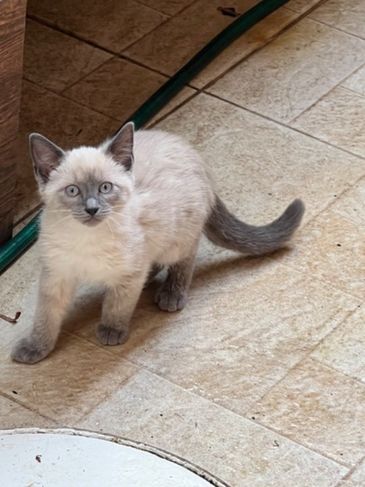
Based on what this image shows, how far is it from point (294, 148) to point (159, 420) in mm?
1104

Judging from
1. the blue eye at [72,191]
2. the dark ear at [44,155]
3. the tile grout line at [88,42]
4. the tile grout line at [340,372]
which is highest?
the dark ear at [44,155]

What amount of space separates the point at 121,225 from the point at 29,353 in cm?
36

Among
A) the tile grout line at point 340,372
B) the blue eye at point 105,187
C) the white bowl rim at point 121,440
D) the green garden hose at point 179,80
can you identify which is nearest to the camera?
the white bowl rim at point 121,440

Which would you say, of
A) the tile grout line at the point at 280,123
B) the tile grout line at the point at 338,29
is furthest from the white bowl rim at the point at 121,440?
the tile grout line at the point at 338,29

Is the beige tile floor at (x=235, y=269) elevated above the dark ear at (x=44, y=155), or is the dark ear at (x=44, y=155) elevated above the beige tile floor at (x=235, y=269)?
the dark ear at (x=44, y=155)

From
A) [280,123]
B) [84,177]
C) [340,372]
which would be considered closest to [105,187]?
[84,177]

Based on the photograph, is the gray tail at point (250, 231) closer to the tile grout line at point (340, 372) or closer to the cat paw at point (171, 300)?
the cat paw at point (171, 300)

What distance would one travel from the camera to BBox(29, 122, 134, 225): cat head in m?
2.51

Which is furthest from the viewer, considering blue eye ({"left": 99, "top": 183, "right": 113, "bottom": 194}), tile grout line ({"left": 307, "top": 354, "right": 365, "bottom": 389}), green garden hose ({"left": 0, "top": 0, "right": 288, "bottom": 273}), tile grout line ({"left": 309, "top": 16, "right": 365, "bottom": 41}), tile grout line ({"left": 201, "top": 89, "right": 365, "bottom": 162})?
tile grout line ({"left": 309, "top": 16, "right": 365, "bottom": 41})

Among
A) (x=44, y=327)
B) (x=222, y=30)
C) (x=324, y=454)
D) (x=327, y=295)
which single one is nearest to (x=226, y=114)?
(x=222, y=30)

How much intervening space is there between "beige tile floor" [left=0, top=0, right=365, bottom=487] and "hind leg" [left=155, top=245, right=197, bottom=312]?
29mm

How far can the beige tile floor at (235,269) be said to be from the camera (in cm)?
254

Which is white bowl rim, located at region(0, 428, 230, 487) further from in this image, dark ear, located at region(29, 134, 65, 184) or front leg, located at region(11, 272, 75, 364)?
dark ear, located at region(29, 134, 65, 184)

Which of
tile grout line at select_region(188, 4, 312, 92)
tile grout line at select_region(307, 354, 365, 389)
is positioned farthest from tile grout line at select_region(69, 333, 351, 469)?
tile grout line at select_region(188, 4, 312, 92)
